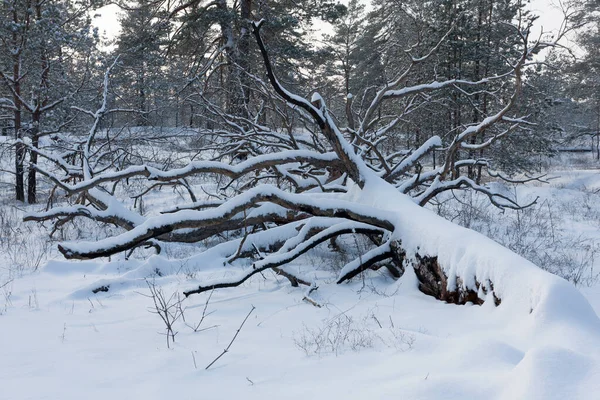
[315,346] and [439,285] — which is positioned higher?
[439,285]

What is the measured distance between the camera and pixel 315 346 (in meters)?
2.43

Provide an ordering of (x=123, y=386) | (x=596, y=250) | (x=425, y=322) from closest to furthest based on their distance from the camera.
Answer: (x=123, y=386)
(x=425, y=322)
(x=596, y=250)

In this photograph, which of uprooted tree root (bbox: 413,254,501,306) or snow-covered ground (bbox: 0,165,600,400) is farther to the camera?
uprooted tree root (bbox: 413,254,501,306)

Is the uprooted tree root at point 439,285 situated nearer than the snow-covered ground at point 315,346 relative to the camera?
No

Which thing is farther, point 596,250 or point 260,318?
point 596,250

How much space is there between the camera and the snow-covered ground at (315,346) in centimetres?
167

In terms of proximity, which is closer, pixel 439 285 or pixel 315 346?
pixel 315 346

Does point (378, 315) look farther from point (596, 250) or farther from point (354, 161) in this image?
point (596, 250)

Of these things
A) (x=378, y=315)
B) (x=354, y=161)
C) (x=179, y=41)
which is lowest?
(x=378, y=315)

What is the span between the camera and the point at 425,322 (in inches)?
107

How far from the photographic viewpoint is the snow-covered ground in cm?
167

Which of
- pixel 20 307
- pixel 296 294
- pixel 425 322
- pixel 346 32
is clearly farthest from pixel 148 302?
pixel 346 32

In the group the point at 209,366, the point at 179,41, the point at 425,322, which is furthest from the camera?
the point at 179,41

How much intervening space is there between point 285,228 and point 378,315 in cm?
214
